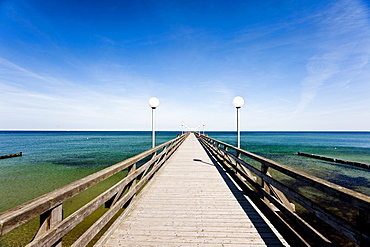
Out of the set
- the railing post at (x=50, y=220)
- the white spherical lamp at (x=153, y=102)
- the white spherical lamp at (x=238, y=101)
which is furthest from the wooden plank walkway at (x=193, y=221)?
the white spherical lamp at (x=153, y=102)

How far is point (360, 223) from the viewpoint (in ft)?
5.50

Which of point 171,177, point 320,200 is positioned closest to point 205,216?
point 171,177

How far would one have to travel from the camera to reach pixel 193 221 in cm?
322

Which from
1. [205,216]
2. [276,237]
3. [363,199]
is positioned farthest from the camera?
[205,216]

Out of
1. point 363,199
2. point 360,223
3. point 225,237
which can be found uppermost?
point 363,199

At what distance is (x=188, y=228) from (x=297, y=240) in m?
1.57

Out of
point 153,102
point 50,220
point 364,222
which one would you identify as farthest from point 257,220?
point 153,102

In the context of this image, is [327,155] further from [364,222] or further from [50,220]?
[50,220]

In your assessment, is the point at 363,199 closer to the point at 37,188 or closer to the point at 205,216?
the point at 205,216

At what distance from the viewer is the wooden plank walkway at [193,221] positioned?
266 centimetres

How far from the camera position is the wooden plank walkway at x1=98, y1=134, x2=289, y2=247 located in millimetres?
2658

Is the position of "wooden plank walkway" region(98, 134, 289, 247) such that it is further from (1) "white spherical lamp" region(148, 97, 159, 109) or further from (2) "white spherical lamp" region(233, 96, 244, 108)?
(1) "white spherical lamp" region(148, 97, 159, 109)

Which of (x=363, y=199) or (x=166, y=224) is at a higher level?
(x=363, y=199)

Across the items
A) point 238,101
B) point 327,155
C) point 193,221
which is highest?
point 238,101
